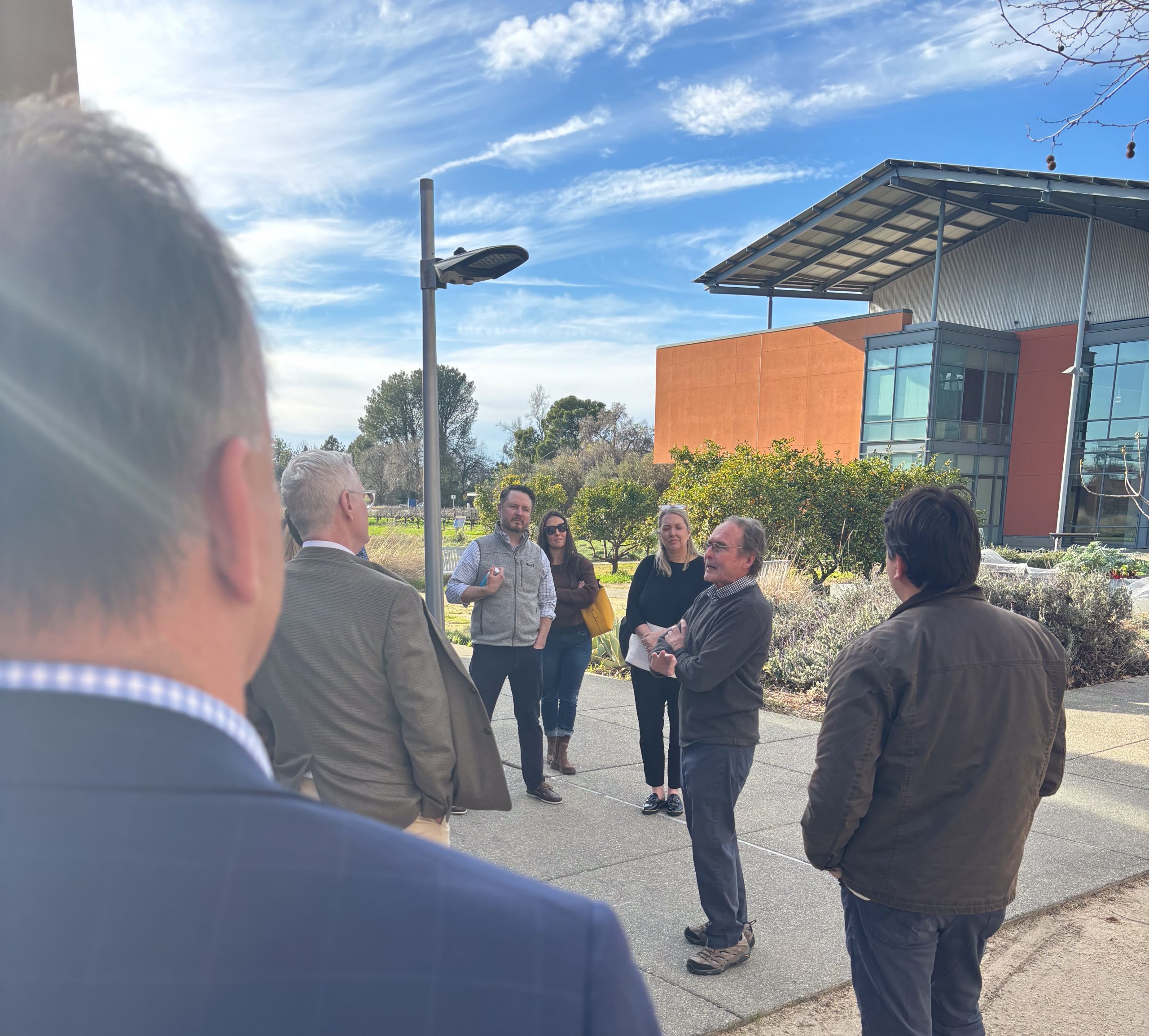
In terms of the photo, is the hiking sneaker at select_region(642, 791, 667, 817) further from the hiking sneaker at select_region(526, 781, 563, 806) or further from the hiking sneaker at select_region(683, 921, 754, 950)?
the hiking sneaker at select_region(683, 921, 754, 950)

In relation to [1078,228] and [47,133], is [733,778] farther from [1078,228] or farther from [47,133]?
[1078,228]

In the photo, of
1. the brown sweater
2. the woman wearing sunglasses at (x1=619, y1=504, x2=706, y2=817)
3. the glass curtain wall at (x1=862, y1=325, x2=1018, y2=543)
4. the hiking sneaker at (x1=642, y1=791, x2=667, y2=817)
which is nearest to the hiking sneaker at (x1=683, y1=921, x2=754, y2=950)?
the woman wearing sunglasses at (x1=619, y1=504, x2=706, y2=817)

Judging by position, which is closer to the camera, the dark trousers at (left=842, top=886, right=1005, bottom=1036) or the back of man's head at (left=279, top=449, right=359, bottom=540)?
the dark trousers at (left=842, top=886, right=1005, bottom=1036)

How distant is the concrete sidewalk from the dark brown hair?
151 cm

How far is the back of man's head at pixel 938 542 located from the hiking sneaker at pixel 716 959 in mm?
1969

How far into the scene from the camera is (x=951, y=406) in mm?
30000

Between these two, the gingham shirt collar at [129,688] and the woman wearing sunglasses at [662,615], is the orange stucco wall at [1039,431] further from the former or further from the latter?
the gingham shirt collar at [129,688]

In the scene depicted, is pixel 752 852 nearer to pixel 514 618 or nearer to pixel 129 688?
pixel 514 618

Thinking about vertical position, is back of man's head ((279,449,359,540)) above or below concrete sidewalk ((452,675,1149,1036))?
above

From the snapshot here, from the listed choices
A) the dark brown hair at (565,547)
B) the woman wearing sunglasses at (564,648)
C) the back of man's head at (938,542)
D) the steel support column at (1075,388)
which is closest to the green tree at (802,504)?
the dark brown hair at (565,547)

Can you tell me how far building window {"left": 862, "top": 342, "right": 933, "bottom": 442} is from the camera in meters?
29.9

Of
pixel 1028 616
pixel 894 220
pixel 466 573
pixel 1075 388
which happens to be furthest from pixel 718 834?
pixel 894 220

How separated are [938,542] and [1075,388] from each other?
29.9m

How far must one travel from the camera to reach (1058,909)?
4254 millimetres
